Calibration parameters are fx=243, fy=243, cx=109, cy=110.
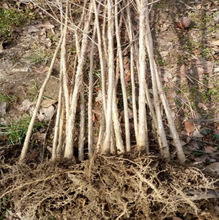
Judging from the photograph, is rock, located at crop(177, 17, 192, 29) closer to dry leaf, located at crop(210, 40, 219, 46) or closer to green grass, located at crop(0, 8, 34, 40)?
dry leaf, located at crop(210, 40, 219, 46)

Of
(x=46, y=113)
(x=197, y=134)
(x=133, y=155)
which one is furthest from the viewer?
(x=46, y=113)

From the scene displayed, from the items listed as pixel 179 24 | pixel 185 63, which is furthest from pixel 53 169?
pixel 179 24

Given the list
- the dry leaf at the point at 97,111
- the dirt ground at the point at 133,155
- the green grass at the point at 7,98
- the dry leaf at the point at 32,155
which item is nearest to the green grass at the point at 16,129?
the dirt ground at the point at 133,155

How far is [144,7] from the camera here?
209 centimetres

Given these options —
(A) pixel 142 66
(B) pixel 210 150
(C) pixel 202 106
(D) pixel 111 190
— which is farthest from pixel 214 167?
(A) pixel 142 66

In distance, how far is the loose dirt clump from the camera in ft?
5.94

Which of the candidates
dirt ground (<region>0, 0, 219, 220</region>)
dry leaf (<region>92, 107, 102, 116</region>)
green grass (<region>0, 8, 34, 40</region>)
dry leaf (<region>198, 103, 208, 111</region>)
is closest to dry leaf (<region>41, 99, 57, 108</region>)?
dirt ground (<region>0, 0, 219, 220</region>)

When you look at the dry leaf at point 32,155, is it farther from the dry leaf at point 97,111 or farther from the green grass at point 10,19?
the green grass at point 10,19

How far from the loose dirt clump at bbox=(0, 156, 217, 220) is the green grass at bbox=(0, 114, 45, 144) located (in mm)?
461

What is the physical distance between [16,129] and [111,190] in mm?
1215

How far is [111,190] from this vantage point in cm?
184

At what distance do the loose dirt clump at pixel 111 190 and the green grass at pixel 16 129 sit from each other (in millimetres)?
461

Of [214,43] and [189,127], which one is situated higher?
[214,43]

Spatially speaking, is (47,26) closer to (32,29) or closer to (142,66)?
(32,29)
